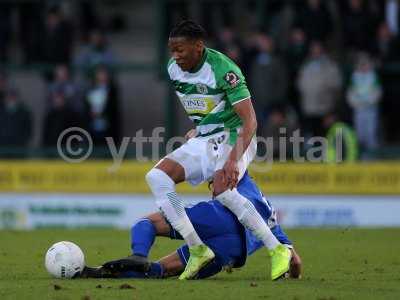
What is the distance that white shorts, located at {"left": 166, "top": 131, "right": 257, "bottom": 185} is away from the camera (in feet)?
27.0

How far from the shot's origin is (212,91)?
8.25 metres

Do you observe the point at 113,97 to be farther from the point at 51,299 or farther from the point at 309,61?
the point at 51,299

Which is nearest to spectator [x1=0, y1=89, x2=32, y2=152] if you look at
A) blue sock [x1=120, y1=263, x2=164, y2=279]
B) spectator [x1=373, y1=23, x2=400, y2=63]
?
spectator [x1=373, y1=23, x2=400, y2=63]

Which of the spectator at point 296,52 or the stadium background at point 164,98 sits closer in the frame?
the stadium background at point 164,98

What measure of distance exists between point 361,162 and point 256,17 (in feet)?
13.4

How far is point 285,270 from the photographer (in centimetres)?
804

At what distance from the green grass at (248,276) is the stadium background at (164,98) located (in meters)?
3.34

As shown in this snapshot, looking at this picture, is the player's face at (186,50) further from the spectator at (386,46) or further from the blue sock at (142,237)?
the spectator at (386,46)

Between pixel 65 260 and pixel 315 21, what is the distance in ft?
35.3

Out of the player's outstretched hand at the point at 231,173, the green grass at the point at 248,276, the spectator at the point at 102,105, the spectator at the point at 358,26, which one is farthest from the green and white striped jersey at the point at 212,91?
the spectator at the point at 102,105

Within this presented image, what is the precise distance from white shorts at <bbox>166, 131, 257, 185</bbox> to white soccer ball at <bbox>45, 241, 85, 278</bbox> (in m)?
1.05

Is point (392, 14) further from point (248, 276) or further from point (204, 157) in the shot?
point (204, 157)

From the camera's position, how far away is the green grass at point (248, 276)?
23.6 ft

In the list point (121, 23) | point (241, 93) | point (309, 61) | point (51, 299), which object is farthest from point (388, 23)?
point (51, 299)
